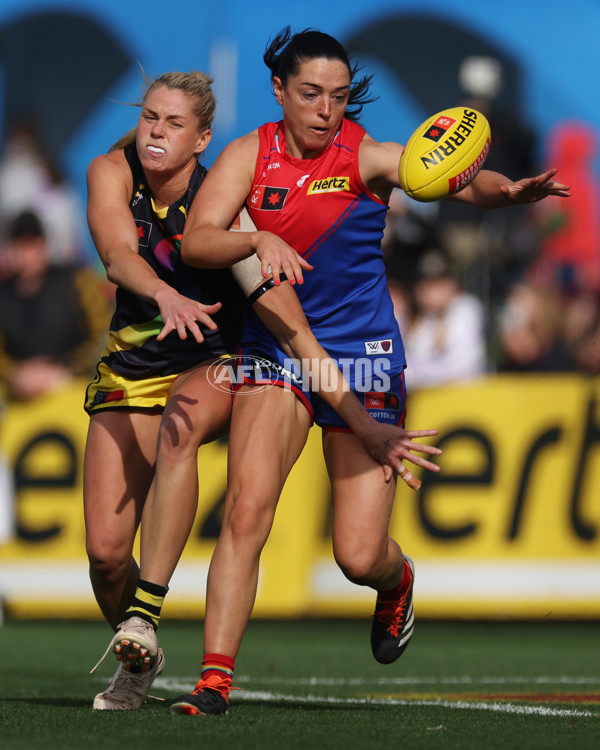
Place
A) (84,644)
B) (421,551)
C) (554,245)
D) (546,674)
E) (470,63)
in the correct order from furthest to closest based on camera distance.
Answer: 1. (554,245)
2. (470,63)
3. (421,551)
4. (84,644)
5. (546,674)

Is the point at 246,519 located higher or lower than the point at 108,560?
higher

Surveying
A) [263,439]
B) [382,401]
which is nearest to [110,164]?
[263,439]

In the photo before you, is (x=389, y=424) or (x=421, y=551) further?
(x=421, y=551)

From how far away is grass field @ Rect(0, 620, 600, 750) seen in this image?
4.04 metres

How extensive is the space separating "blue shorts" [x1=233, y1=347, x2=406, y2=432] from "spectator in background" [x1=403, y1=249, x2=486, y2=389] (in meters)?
4.01

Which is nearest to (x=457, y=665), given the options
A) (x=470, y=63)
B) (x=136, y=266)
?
(x=136, y=266)

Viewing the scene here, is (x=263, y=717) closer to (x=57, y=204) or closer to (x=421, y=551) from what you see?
(x=421, y=551)

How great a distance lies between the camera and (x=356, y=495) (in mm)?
5066

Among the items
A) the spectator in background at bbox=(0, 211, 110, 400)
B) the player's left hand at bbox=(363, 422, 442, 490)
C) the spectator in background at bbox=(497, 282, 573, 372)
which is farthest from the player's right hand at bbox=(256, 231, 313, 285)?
the spectator in background at bbox=(497, 282, 573, 372)

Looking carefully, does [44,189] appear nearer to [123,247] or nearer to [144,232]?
[144,232]

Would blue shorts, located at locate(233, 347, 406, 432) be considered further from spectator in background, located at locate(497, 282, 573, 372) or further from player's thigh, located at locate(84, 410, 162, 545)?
spectator in background, located at locate(497, 282, 573, 372)

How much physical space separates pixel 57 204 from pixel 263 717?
8.50 meters

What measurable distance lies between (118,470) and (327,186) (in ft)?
4.45

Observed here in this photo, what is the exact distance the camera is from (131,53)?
41.0 feet
